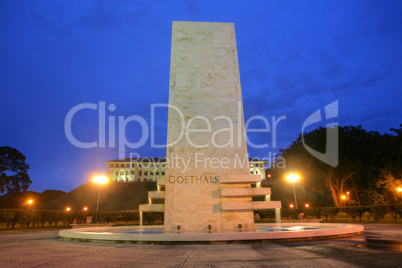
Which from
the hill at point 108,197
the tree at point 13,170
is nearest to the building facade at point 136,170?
the hill at point 108,197

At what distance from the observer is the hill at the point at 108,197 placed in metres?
62.4

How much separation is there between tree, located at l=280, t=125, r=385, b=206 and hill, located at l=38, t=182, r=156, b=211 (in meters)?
39.8

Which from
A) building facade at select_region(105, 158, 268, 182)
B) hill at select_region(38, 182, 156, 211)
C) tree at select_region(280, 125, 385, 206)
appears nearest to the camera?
tree at select_region(280, 125, 385, 206)

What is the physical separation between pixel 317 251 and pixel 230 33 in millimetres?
12508

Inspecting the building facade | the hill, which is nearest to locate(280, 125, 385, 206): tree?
the hill

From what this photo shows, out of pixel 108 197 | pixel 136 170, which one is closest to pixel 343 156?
pixel 108 197

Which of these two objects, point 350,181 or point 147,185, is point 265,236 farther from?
point 147,185

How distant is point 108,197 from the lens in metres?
67.8

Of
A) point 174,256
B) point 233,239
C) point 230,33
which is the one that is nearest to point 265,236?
point 233,239

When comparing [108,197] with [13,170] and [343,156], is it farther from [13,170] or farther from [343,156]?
[343,156]

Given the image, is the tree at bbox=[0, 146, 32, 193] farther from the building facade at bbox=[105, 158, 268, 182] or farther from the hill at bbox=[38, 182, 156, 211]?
the building facade at bbox=[105, 158, 268, 182]

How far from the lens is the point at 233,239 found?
27.5 ft

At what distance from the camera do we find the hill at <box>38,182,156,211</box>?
205ft

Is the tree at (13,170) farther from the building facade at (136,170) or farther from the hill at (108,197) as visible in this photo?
the building facade at (136,170)
